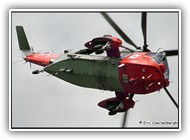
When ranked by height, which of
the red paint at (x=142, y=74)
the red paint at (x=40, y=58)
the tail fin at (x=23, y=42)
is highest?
the tail fin at (x=23, y=42)

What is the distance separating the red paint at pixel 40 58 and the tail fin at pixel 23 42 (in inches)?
3.3

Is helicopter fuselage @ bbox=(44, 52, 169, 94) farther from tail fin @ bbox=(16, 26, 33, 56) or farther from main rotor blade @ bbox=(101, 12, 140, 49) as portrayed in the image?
tail fin @ bbox=(16, 26, 33, 56)

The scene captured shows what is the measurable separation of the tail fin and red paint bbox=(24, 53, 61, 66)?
0.08 meters

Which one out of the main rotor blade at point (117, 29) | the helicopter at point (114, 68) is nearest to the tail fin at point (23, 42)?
the helicopter at point (114, 68)

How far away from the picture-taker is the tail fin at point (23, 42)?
8.30 m

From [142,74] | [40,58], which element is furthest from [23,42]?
[142,74]

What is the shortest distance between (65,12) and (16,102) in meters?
1.69

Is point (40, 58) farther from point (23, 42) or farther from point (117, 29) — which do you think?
point (117, 29)

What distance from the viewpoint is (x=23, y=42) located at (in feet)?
28.4

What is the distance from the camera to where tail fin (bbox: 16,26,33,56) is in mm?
8301

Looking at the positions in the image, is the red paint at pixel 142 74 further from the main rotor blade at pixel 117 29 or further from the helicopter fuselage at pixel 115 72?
the main rotor blade at pixel 117 29

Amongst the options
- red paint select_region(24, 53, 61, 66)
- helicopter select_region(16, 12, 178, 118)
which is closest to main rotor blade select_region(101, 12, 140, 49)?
helicopter select_region(16, 12, 178, 118)
